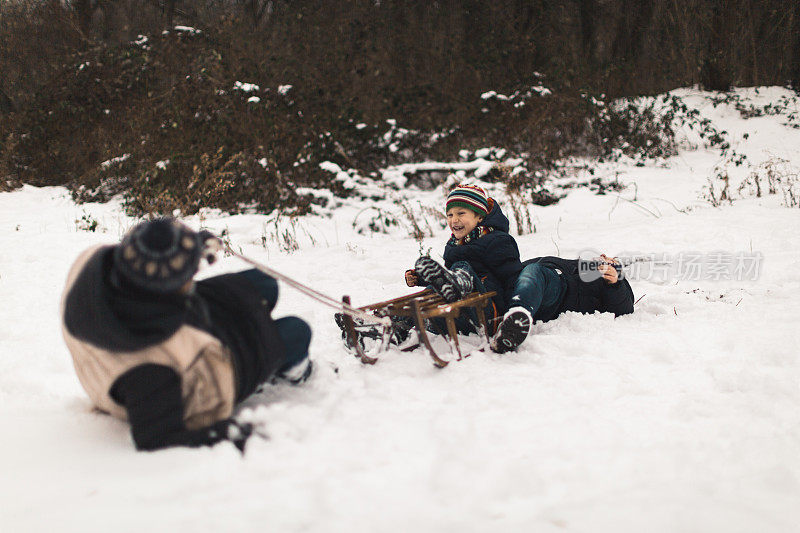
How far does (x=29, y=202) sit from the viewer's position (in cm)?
719

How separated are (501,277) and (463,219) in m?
0.40

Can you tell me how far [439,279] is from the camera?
249 cm

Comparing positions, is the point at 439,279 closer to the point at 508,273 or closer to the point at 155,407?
the point at 508,273

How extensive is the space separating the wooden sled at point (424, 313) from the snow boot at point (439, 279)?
55 millimetres

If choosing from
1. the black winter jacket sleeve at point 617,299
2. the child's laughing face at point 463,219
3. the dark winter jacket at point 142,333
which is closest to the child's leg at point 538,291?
the black winter jacket sleeve at point 617,299

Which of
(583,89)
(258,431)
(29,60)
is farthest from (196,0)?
(258,431)

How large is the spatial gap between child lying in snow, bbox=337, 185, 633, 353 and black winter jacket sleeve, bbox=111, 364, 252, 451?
4.42ft

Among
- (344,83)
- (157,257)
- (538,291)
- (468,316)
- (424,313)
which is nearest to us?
(157,257)

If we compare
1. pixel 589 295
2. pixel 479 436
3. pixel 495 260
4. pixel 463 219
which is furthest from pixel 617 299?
pixel 479 436

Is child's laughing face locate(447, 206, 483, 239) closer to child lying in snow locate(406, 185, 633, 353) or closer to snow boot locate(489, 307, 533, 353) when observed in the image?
child lying in snow locate(406, 185, 633, 353)

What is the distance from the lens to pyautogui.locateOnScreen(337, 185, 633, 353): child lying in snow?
2.64 m

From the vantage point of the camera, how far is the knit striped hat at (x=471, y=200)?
A: 291 cm

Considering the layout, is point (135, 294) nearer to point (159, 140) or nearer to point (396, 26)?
point (159, 140)

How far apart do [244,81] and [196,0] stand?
4092 millimetres
